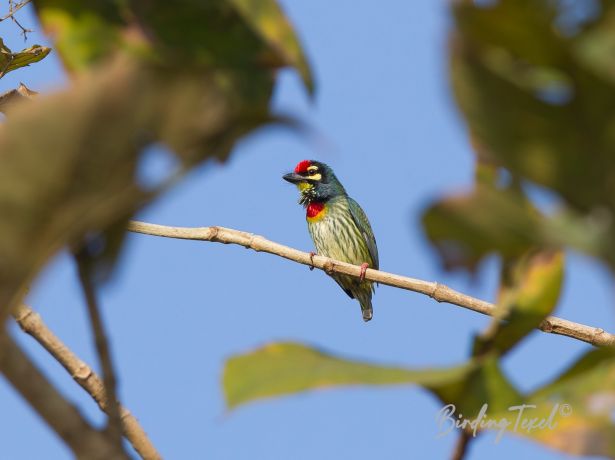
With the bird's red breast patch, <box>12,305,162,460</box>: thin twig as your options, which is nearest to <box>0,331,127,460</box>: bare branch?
<box>12,305,162,460</box>: thin twig

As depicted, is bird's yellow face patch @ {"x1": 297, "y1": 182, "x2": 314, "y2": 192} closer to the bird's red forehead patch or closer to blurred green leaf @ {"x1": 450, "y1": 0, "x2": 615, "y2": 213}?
the bird's red forehead patch

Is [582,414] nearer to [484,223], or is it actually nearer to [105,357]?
[484,223]

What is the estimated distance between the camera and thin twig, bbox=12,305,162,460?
896 mm

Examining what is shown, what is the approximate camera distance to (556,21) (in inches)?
25.3

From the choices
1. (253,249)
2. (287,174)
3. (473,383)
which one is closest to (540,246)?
(473,383)

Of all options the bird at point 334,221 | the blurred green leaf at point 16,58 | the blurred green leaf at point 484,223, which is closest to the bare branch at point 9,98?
the blurred green leaf at point 16,58

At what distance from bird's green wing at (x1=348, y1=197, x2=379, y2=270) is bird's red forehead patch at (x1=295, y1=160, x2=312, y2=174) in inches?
22.7

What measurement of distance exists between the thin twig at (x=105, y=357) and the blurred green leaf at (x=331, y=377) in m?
0.09

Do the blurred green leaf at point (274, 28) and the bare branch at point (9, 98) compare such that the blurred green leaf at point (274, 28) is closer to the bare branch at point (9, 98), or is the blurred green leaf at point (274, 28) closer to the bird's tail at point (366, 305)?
the bare branch at point (9, 98)

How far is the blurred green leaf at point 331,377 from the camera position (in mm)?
727

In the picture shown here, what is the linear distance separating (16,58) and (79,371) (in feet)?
6.77

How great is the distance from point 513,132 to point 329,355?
0.27 m

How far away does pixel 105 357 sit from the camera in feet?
2.36

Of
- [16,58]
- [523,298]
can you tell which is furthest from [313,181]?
[523,298]
